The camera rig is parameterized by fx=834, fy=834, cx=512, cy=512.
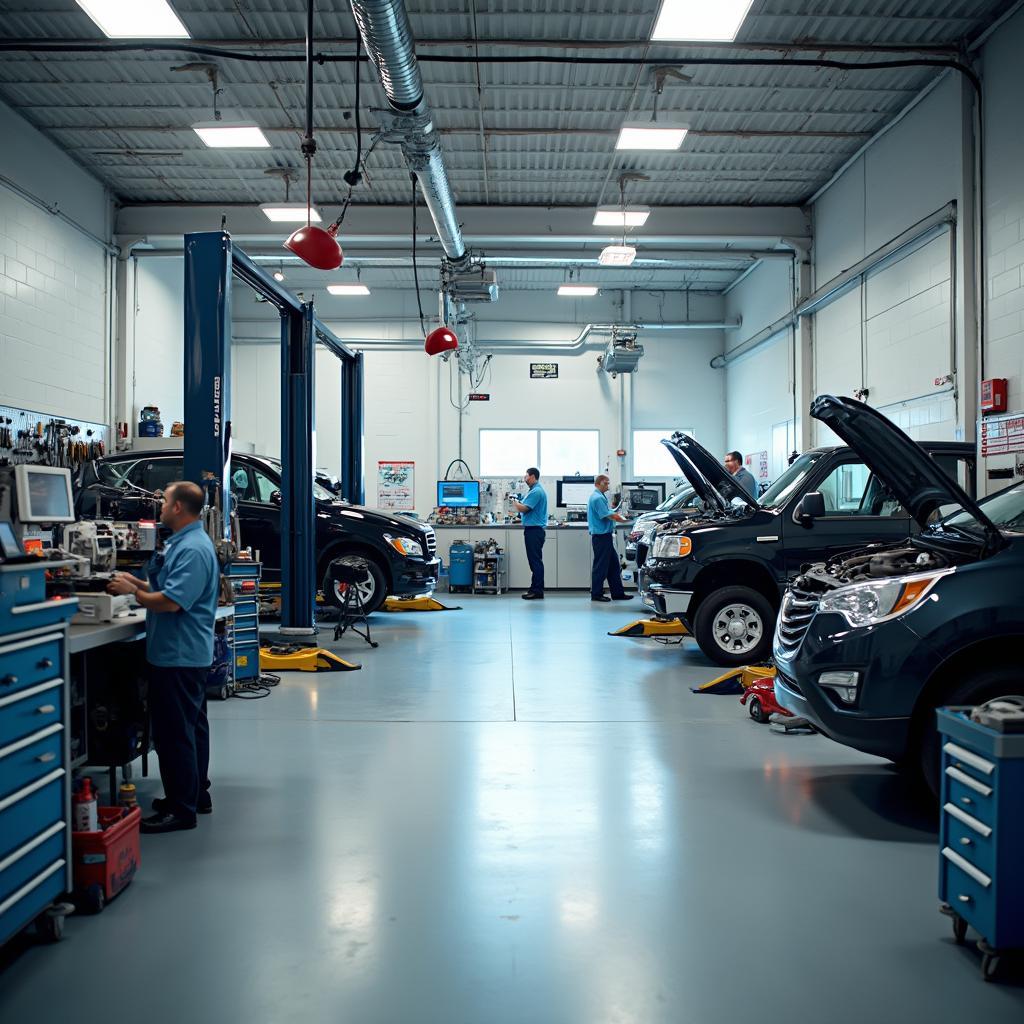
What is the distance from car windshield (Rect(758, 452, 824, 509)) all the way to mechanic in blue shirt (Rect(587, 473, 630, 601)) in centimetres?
461

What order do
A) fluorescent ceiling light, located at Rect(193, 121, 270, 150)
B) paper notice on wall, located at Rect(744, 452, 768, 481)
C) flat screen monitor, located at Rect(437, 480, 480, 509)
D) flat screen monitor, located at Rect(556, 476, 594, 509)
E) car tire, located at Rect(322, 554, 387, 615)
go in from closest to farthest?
1. fluorescent ceiling light, located at Rect(193, 121, 270, 150)
2. car tire, located at Rect(322, 554, 387, 615)
3. paper notice on wall, located at Rect(744, 452, 768, 481)
4. flat screen monitor, located at Rect(437, 480, 480, 509)
5. flat screen monitor, located at Rect(556, 476, 594, 509)

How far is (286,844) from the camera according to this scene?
324 centimetres

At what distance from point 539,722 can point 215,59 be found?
21.9 feet

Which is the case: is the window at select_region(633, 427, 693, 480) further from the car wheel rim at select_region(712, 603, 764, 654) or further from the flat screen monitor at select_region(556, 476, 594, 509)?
the car wheel rim at select_region(712, 603, 764, 654)

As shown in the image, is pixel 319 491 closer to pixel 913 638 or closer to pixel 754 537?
pixel 754 537

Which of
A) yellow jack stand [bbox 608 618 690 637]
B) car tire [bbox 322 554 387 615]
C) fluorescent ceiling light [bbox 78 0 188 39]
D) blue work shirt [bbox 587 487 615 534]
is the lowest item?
yellow jack stand [bbox 608 618 690 637]

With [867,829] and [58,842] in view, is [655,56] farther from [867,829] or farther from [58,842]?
[58,842]

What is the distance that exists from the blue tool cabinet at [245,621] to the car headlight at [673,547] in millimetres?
3247

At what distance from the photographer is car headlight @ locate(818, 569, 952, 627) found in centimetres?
333

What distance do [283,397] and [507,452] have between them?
821cm

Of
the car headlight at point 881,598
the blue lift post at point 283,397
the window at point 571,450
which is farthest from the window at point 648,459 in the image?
the car headlight at point 881,598

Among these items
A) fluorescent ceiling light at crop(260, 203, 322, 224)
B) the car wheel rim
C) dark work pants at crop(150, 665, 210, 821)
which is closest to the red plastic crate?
dark work pants at crop(150, 665, 210, 821)

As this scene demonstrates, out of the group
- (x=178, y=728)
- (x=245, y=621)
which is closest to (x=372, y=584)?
(x=245, y=621)

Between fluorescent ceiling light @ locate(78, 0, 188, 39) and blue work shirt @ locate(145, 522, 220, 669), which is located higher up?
→ fluorescent ceiling light @ locate(78, 0, 188, 39)
